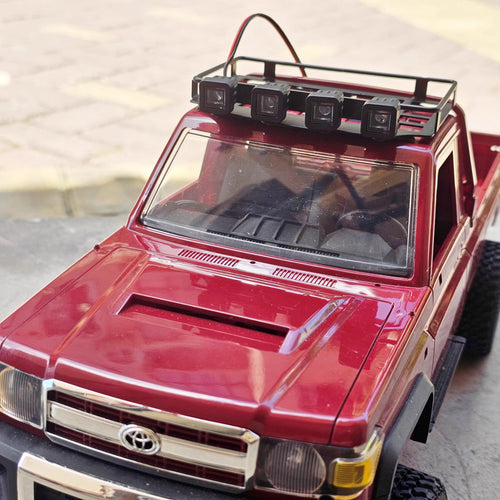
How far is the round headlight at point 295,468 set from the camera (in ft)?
8.45

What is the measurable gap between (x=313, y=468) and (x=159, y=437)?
538 mm

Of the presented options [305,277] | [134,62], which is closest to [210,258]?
[305,277]

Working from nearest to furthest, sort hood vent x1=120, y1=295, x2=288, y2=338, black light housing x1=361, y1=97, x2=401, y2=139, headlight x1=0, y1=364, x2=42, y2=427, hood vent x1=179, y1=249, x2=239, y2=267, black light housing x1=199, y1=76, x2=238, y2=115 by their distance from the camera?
headlight x1=0, y1=364, x2=42, y2=427 < hood vent x1=120, y1=295, x2=288, y2=338 < black light housing x1=361, y1=97, x2=401, y2=139 < hood vent x1=179, y1=249, x2=239, y2=267 < black light housing x1=199, y1=76, x2=238, y2=115

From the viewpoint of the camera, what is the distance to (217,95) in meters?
3.65

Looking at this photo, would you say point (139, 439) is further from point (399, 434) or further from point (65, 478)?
point (399, 434)

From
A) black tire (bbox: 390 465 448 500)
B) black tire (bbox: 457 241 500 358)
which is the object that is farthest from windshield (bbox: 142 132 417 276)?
black tire (bbox: 457 241 500 358)

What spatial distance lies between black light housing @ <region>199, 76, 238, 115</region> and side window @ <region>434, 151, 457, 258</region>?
3.77 ft

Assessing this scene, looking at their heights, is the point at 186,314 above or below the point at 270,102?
below

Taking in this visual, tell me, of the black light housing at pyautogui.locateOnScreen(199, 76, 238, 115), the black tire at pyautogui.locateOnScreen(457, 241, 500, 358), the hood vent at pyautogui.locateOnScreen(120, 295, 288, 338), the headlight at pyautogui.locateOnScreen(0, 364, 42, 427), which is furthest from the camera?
the black tire at pyautogui.locateOnScreen(457, 241, 500, 358)

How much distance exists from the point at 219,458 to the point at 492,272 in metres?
2.76

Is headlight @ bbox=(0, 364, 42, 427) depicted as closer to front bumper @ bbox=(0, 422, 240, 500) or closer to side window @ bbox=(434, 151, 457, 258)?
front bumper @ bbox=(0, 422, 240, 500)

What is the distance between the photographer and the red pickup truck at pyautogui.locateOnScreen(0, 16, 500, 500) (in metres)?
2.62

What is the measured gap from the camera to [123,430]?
2691mm

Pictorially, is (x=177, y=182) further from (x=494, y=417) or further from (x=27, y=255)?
(x=27, y=255)
